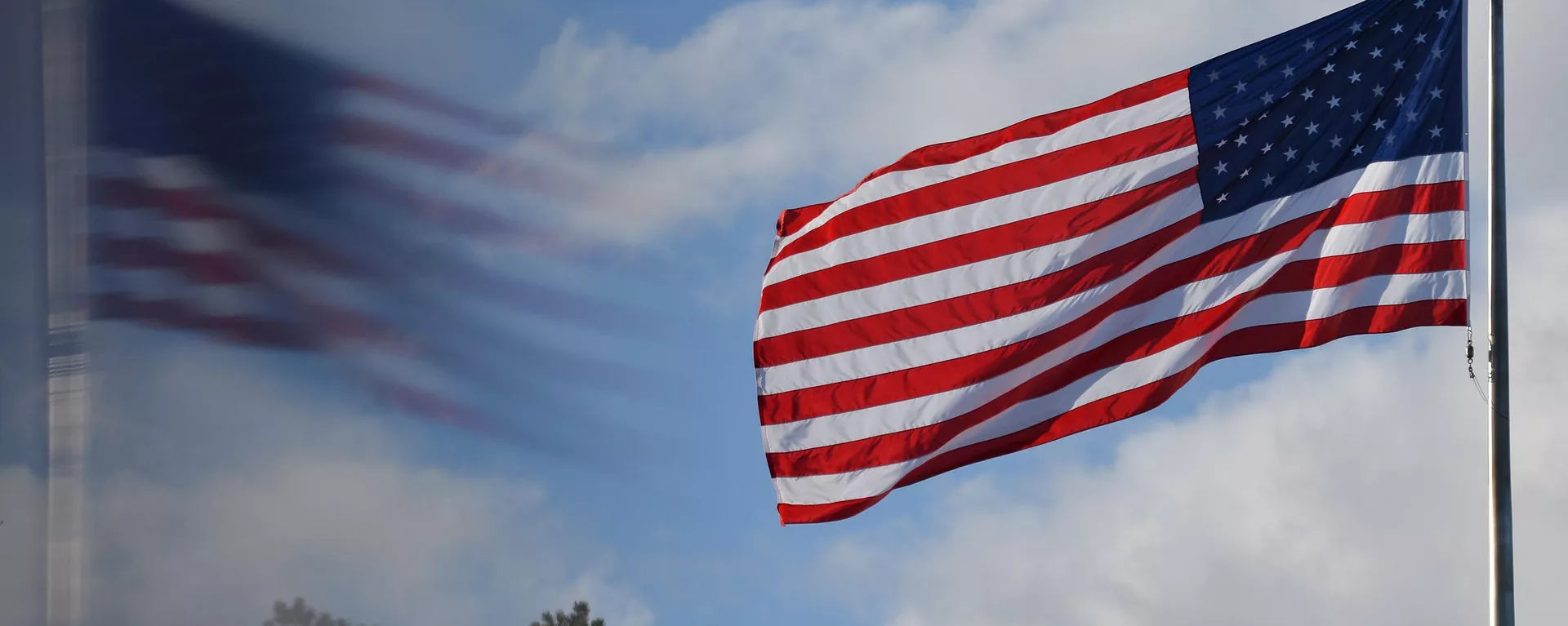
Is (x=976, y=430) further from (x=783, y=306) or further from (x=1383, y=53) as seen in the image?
(x=1383, y=53)

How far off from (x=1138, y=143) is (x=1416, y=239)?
2174 mm

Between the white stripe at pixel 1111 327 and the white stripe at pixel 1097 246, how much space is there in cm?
29

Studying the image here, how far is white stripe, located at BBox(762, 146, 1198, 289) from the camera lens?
1179 centimetres

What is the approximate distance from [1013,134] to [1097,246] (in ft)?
4.02

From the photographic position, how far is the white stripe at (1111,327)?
11.0m

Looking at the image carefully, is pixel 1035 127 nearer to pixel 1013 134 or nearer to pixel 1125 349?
pixel 1013 134

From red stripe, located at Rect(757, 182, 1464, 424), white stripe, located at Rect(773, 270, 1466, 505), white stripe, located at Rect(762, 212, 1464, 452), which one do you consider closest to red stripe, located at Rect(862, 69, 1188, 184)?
red stripe, located at Rect(757, 182, 1464, 424)

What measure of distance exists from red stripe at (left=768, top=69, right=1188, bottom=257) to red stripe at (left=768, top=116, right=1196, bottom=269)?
209 mm

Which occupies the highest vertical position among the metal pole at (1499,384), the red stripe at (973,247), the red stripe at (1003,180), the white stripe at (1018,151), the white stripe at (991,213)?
the white stripe at (1018,151)

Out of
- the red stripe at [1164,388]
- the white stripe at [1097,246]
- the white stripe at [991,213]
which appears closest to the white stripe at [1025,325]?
the white stripe at [1097,246]

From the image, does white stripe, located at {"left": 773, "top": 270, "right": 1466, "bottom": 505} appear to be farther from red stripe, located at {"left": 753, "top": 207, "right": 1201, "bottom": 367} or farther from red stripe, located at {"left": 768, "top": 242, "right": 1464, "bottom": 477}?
red stripe, located at {"left": 753, "top": 207, "right": 1201, "bottom": 367}

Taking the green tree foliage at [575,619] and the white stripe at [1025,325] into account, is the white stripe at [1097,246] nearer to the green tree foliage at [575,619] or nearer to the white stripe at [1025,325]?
the white stripe at [1025,325]

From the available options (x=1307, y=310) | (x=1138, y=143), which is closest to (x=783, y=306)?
(x=1138, y=143)

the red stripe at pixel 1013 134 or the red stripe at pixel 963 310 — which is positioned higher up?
the red stripe at pixel 1013 134
